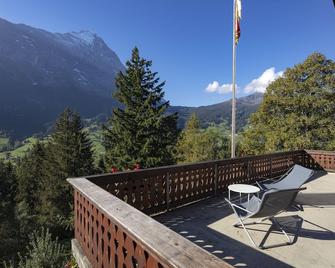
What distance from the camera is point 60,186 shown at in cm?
2416

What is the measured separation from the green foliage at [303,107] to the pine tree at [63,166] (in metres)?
16.2

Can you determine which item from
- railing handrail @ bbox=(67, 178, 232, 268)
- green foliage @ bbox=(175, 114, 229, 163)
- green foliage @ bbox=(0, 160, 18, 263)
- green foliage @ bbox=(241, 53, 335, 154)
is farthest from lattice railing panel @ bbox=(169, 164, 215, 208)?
green foliage @ bbox=(175, 114, 229, 163)

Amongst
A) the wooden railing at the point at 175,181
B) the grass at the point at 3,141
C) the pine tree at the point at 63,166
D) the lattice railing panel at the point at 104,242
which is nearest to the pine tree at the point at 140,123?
the pine tree at the point at 63,166

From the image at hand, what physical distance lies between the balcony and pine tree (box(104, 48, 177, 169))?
10.8 m

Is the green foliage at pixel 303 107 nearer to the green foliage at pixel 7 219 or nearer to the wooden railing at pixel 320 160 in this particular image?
the wooden railing at pixel 320 160

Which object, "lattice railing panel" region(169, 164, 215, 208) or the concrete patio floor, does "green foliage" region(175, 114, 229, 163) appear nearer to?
"lattice railing panel" region(169, 164, 215, 208)

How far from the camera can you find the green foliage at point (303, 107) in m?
14.3

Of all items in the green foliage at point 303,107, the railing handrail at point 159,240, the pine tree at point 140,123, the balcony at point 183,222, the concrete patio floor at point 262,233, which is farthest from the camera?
the pine tree at point 140,123

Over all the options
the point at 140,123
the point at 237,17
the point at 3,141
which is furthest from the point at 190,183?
the point at 3,141

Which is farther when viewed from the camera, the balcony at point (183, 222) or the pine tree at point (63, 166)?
the pine tree at point (63, 166)

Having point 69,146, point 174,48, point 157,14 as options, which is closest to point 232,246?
point 69,146

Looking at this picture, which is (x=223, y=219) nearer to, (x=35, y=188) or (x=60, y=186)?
(x=60, y=186)

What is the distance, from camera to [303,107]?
48.6 ft

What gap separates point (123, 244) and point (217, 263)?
3.29ft
